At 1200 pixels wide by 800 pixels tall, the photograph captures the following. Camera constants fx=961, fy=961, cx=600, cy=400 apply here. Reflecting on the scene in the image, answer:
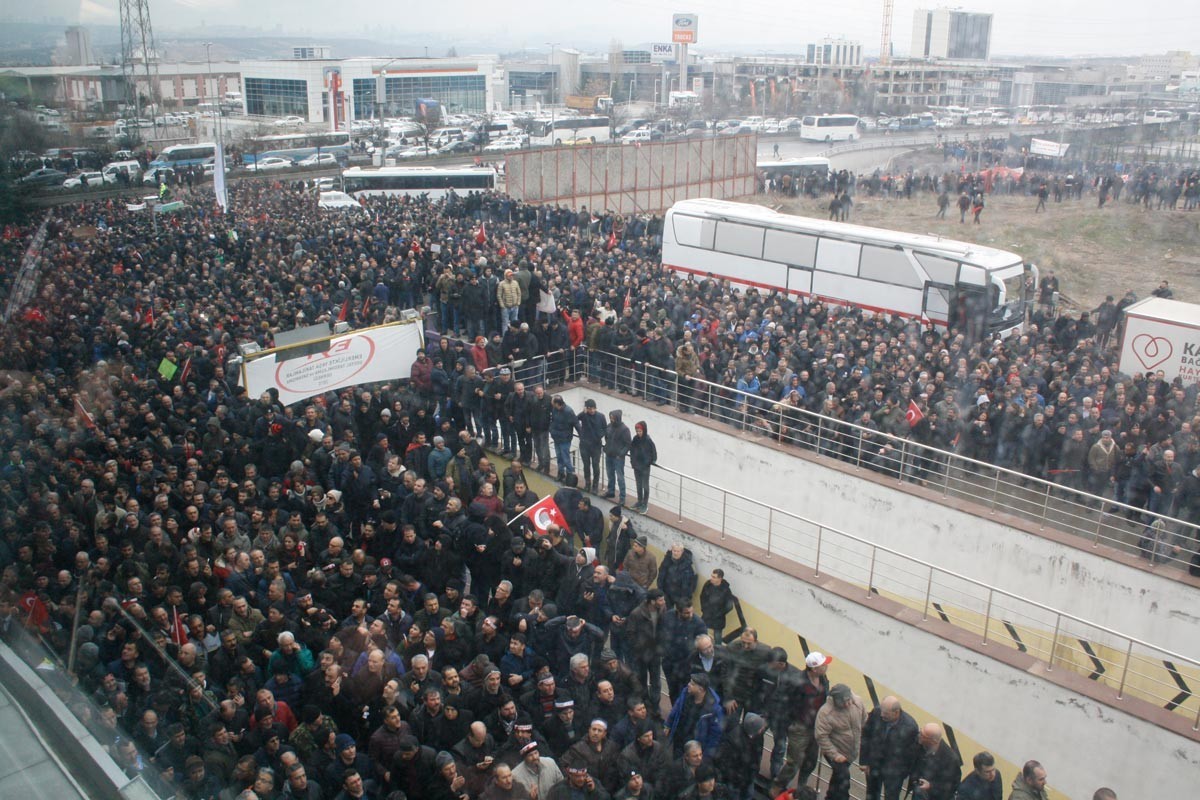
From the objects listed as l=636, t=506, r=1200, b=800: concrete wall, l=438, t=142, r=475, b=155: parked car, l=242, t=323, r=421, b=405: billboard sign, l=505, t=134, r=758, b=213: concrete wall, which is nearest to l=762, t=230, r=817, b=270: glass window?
l=242, t=323, r=421, b=405: billboard sign

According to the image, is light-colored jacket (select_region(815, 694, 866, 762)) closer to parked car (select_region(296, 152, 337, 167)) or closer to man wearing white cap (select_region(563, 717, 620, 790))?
man wearing white cap (select_region(563, 717, 620, 790))

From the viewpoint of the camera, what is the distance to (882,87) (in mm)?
65750

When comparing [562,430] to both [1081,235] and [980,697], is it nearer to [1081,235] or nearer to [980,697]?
[980,697]

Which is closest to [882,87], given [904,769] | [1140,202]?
[1140,202]

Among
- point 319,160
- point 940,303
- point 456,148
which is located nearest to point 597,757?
point 940,303

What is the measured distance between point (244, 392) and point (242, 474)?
53.6 inches

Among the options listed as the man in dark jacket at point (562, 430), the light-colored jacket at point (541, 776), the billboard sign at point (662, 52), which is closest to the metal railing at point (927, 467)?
the man in dark jacket at point (562, 430)

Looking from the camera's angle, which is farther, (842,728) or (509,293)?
(509,293)

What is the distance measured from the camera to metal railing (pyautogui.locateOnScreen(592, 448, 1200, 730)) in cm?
787

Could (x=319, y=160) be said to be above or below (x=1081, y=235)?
above

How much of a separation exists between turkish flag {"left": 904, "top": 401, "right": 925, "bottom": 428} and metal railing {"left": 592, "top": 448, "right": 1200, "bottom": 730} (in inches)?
59.8

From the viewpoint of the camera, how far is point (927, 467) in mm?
10688

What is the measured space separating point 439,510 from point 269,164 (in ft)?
102

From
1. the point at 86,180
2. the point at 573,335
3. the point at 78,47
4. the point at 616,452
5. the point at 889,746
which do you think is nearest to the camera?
the point at 889,746
